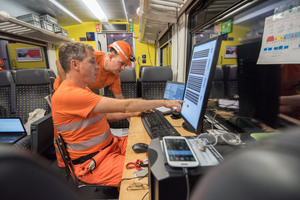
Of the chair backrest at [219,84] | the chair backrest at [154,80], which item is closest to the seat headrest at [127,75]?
the chair backrest at [154,80]

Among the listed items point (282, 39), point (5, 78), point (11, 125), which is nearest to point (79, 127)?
point (11, 125)

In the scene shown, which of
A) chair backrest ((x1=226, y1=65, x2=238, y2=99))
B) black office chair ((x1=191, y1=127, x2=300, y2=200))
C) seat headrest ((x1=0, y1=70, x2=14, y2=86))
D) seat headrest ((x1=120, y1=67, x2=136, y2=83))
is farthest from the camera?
seat headrest ((x1=120, y1=67, x2=136, y2=83))

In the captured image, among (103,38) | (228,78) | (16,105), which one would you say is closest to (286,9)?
(228,78)

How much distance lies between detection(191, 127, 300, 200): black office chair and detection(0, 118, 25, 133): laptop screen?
7.21ft

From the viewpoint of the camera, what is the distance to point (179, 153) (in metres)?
0.52

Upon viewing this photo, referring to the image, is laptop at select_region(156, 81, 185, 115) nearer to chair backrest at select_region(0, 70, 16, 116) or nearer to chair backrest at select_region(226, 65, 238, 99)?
chair backrest at select_region(226, 65, 238, 99)

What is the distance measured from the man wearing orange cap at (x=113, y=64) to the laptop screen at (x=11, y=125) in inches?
22.0

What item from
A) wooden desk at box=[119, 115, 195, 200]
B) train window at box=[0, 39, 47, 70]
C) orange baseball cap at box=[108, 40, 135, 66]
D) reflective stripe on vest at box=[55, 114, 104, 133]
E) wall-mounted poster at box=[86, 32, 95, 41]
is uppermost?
wall-mounted poster at box=[86, 32, 95, 41]

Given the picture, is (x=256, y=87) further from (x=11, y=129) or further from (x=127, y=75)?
(x=11, y=129)

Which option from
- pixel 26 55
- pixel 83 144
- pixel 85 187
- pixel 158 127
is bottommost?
pixel 85 187

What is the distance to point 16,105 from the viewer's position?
2492mm

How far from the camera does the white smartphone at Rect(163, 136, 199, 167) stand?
0.47 m

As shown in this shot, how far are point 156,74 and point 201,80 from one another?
5.77 feet

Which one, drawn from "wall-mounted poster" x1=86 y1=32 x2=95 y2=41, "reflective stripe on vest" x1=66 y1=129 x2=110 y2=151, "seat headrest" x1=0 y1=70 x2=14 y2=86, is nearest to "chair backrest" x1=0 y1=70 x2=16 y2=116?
"seat headrest" x1=0 y1=70 x2=14 y2=86
